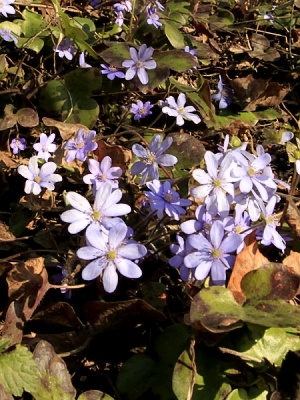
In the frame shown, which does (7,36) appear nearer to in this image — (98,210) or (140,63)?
(140,63)

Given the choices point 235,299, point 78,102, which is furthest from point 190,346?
point 78,102

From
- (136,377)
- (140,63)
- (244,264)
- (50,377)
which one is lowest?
(136,377)

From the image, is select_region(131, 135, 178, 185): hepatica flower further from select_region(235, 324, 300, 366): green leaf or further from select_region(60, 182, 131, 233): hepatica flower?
select_region(235, 324, 300, 366): green leaf

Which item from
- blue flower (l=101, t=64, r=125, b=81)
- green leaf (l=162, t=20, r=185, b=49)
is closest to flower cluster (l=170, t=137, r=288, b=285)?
blue flower (l=101, t=64, r=125, b=81)

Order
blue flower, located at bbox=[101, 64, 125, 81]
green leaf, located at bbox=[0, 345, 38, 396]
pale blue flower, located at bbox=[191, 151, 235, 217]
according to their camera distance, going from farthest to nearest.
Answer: blue flower, located at bbox=[101, 64, 125, 81]
pale blue flower, located at bbox=[191, 151, 235, 217]
green leaf, located at bbox=[0, 345, 38, 396]

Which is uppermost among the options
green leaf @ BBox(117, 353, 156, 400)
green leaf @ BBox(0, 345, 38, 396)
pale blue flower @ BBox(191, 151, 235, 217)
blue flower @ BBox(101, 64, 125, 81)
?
pale blue flower @ BBox(191, 151, 235, 217)

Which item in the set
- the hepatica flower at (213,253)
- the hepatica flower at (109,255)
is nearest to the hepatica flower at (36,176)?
the hepatica flower at (109,255)

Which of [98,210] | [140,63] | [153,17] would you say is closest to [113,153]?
[140,63]
